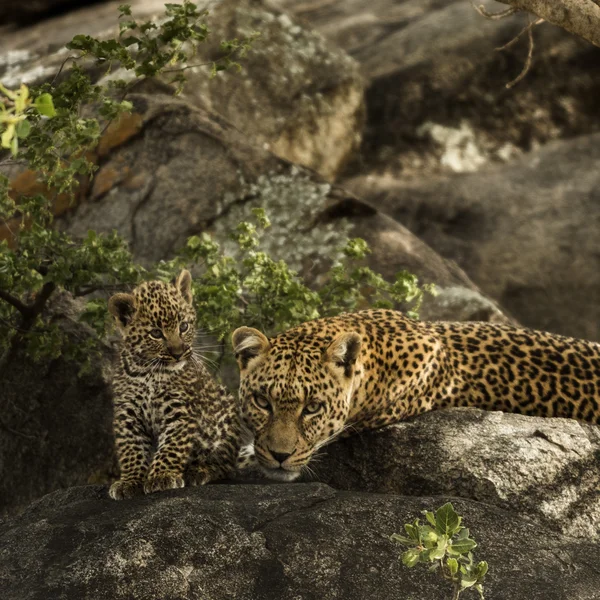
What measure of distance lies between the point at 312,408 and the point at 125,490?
144 centimetres

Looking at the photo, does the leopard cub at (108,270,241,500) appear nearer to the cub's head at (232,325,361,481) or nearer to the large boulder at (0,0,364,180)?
the cub's head at (232,325,361,481)

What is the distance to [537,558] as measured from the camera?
8102 millimetres

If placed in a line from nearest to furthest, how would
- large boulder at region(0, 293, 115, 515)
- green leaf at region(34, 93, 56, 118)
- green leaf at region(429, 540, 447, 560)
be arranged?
green leaf at region(34, 93, 56, 118), green leaf at region(429, 540, 447, 560), large boulder at region(0, 293, 115, 515)

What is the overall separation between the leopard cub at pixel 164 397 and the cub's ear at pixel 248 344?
16.4 inches

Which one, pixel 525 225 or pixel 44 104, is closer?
pixel 44 104

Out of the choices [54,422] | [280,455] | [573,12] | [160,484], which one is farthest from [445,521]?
[54,422]

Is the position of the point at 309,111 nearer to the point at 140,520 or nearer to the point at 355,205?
the point at 355,205

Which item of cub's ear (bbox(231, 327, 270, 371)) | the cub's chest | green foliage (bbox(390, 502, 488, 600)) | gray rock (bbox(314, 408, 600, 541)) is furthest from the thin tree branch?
green foliage (bbox(390, 502, 488, 600))

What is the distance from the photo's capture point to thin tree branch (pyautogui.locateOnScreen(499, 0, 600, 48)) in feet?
29.7

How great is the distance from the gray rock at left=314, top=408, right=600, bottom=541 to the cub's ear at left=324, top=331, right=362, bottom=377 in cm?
67

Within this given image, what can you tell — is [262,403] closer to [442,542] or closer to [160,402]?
[160,402]

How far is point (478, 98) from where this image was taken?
20.5 metres

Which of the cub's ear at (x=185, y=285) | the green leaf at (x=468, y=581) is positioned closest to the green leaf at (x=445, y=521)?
the green leaf at (x=468, y=581)

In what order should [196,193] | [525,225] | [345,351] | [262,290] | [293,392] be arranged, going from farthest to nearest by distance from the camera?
[525,225]
[196,193]
[262,290]
[345,351]
[293,392]
